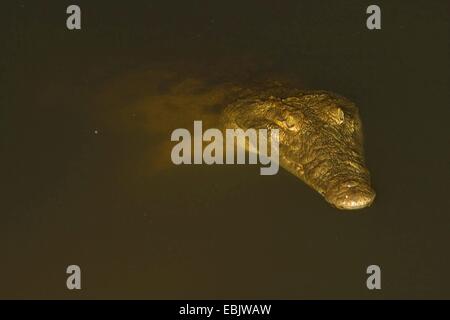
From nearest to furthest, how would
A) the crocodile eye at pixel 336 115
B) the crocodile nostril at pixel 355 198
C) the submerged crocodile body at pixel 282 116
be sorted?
the crocodile nostril at pixel 355 198 → the submerged crocodile body at pixel 282 116 → the crocodile eye at pixel 336 115

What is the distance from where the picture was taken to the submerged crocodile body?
4.19 meters

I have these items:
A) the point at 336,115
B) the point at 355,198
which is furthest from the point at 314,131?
the point at 355,198

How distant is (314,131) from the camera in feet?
14.8

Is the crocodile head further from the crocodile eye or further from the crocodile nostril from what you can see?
the crocodile nostril

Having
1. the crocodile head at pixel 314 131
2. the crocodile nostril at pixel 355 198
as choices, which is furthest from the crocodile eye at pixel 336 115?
the crocodile nostril at pixel 355 198

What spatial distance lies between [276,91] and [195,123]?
63cm

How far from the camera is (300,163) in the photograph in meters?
4.43

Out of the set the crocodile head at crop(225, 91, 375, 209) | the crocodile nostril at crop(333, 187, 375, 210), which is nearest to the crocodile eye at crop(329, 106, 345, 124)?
the crocodile head at crop(225, 91, 375, 209)

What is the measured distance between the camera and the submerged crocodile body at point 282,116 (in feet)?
13.7

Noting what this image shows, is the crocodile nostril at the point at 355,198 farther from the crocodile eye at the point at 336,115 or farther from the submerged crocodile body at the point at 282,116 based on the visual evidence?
the crocodile eye at the point at 336,115

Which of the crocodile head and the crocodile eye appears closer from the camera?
the crocodile head

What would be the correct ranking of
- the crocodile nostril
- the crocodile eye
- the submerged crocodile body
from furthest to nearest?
1. the crocodile eye
2. the submerged crocodile body
3. the crocodile nostril
